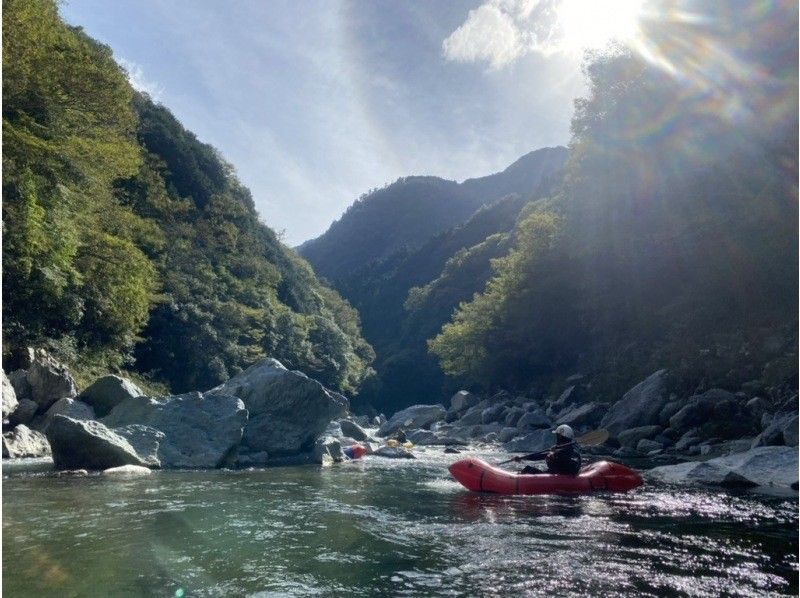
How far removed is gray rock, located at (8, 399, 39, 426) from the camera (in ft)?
46.2

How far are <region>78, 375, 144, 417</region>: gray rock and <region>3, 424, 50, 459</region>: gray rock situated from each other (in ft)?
4.00

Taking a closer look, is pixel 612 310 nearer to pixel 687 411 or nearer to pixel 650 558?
pixel 687 411

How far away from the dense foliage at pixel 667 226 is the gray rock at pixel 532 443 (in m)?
6.24

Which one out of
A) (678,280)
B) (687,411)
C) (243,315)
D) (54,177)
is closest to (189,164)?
(243,315)

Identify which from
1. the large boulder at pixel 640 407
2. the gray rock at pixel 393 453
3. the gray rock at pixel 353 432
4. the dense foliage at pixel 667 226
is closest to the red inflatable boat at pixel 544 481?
the gray rock at pixel 393 453

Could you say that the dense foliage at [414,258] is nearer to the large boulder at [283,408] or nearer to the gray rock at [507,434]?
the gray rock at [507,434]

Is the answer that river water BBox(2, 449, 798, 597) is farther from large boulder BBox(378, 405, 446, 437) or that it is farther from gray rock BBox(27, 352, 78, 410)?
large boulder BBox(378, 405, 446, 437)

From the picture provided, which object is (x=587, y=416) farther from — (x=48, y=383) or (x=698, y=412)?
(x=48, y=383)

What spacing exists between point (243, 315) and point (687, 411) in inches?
912

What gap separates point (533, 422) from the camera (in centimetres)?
2648

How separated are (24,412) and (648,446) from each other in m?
16.8

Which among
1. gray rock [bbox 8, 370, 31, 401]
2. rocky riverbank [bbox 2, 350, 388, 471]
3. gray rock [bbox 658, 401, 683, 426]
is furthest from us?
gray rock [bbox 658, 401, 683, 426]

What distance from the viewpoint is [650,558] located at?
237 inches

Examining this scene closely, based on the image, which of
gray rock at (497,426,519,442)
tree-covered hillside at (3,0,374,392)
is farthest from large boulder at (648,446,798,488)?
tree-covered hillside at (3,0,374,392)
